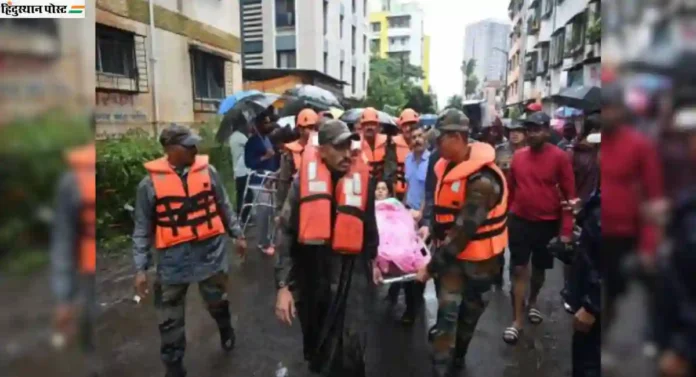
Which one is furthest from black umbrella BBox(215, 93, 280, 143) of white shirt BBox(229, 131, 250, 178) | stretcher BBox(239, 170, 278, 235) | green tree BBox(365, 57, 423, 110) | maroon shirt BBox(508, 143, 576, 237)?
green tree BBox(365, 57, 423, 110)

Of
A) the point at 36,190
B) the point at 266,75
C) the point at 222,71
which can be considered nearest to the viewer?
the point at 36,190

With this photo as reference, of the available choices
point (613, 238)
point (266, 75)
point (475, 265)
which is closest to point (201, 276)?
point (475, 265)

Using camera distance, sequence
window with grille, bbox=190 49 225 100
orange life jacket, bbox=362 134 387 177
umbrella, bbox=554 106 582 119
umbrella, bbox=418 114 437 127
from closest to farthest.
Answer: umbrella, bbox=554 106 582 119 → window with grille, bbox=190 49 225 100 → orange life jacket, bbox=362 134 387 177 → umbrella, bbox=418 114 437 127

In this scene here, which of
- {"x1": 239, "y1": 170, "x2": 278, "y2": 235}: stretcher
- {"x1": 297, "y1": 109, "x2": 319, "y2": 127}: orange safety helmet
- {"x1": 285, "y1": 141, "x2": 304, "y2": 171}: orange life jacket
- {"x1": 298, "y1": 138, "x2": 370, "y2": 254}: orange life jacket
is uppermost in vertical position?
{"x1": 297, "y1": 109, "x2": 319, "y2": 127}: orange safety helmet

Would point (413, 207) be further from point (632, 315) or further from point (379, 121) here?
point (632, 315)

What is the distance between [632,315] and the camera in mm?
613

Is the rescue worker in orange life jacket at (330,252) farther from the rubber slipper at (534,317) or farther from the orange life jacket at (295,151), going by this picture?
the rubber slipper at (534,317)

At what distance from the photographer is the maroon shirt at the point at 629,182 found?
1.85ft

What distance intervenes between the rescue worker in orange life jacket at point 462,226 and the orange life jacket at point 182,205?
3.85 ft

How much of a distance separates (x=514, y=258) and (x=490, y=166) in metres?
1.13

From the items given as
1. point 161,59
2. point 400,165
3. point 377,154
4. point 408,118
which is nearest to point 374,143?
point 377,154

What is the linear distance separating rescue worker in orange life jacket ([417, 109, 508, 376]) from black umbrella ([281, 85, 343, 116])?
4.29 metres

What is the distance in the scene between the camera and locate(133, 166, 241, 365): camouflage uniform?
2467mm

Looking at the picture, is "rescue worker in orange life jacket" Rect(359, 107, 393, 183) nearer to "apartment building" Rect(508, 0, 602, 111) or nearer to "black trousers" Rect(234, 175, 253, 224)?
"black trousers" Rect(234, 175, 253, 224)
